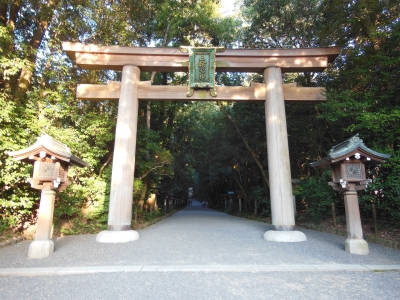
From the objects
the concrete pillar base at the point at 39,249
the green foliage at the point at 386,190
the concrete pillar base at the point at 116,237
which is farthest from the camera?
the concrete pillar base at the point at 116,237

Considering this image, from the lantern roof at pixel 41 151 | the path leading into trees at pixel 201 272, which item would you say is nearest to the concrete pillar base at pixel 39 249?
the path leading into trees at pixel 201 272

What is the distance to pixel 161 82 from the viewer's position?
13.6m

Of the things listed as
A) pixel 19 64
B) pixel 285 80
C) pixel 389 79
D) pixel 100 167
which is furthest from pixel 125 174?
pixel 285 80

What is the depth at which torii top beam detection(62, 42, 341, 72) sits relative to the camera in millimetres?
7172

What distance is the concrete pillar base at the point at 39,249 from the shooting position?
4582 mm

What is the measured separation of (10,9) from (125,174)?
24.2ft

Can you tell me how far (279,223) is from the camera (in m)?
6.28

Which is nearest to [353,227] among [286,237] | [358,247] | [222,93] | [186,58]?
[358,247]

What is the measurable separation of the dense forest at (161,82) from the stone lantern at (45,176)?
2125 mm

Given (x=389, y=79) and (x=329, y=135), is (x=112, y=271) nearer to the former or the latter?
(x=389, y=79)

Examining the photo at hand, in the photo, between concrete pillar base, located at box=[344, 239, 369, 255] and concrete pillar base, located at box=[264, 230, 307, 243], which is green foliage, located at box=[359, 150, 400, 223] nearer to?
concrete pillar base, located at box=[344, 239, 369, 255]

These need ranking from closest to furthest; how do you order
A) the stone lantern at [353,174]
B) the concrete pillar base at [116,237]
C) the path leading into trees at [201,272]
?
the path leading into trees at [201,272] < the stone lantern at [353,174] < the concrete pillar base at [116,237]

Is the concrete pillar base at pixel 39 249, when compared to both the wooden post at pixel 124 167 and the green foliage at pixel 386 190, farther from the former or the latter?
the green foliage at pixel 386 190

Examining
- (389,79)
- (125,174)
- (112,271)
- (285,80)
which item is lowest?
(112,271)
